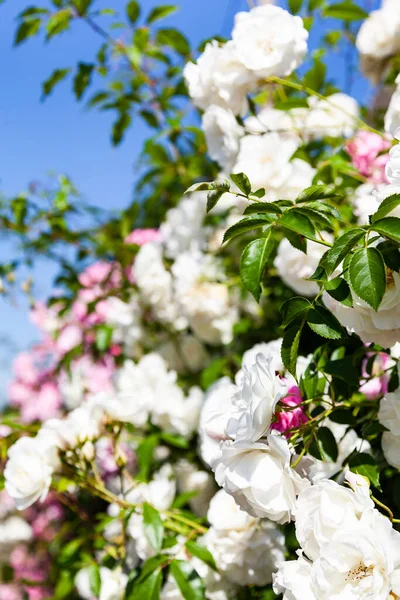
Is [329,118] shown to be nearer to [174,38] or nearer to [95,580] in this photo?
[174,38]

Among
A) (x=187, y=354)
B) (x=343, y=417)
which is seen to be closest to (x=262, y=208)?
(x=343, y=417)

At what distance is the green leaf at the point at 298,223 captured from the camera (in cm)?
54

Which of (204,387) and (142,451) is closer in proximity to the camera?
(142,451)

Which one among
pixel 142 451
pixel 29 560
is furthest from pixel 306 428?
pixel 29 560

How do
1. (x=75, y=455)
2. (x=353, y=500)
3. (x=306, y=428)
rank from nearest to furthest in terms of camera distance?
(x=353, y=500)
(x=306, y=428)
(x=75, y=455)

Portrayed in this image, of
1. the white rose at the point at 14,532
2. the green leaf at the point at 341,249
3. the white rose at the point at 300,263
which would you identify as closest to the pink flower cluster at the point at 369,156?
the white rose at the point at 300,263

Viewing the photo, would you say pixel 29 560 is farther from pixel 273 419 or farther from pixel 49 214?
pixel 273 419

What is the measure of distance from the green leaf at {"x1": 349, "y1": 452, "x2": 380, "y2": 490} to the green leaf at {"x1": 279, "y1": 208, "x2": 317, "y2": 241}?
0.22 metres

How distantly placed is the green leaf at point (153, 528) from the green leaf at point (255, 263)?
0.45m

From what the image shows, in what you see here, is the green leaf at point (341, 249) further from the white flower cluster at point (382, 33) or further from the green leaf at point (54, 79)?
the green leaf at point (54, 79)

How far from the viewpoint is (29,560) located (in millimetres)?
2990

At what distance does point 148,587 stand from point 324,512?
0.44 m

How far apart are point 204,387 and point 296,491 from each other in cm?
85

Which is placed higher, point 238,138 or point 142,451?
point 238,138
